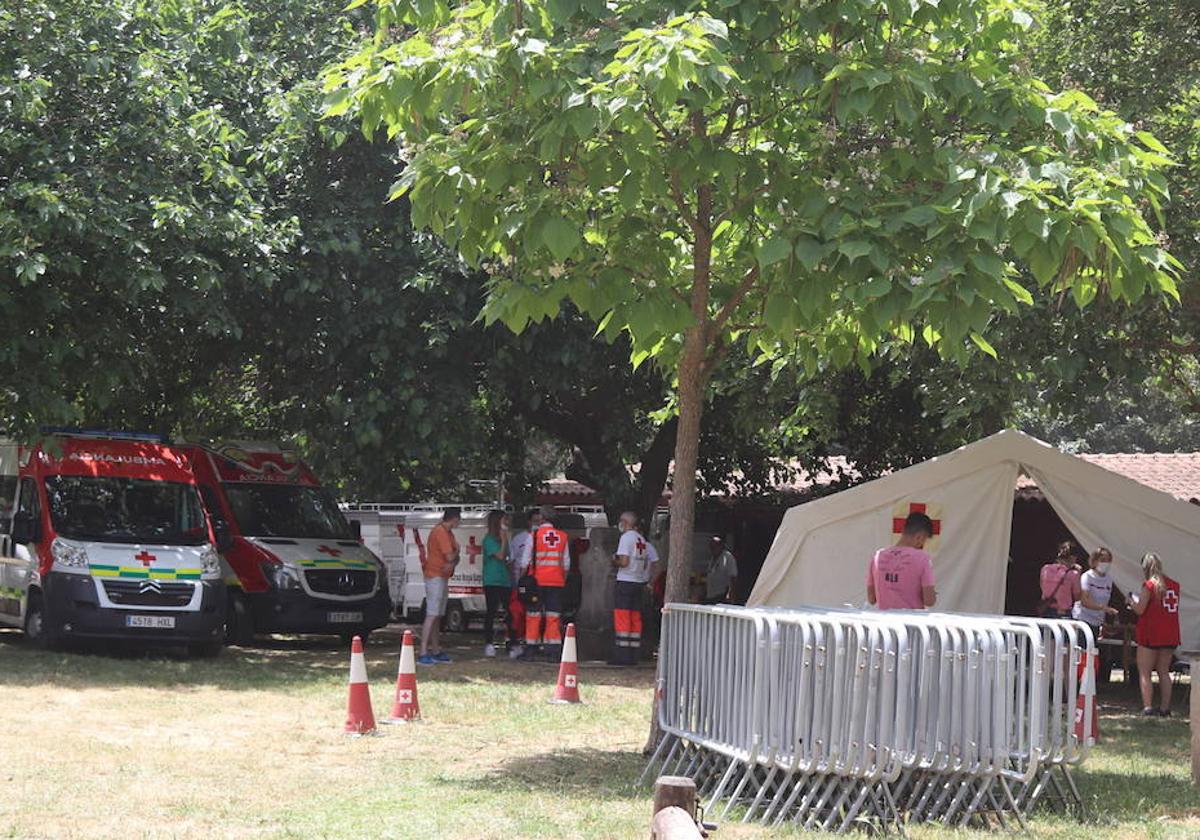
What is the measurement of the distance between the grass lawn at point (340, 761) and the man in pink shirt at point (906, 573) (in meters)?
1.62

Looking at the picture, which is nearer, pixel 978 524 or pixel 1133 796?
pixel 1133 796

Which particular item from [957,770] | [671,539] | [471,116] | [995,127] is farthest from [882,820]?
[471,116]

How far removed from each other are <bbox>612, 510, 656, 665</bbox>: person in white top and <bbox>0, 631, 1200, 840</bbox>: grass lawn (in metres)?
1.35

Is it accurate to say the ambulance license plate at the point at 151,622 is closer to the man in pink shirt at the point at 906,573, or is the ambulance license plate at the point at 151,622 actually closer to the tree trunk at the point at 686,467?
the tree trunk at the point at 686,467

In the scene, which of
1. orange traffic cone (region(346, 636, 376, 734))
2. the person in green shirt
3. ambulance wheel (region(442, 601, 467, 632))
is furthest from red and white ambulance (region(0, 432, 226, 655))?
ambulance wheel (region(442, 601, 467, 632))

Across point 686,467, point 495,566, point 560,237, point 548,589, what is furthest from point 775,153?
point 495,566

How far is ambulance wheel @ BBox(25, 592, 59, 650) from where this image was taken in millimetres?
17266

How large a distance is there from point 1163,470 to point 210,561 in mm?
18542

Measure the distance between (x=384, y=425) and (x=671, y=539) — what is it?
8.39 m

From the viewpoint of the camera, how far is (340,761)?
10.6m

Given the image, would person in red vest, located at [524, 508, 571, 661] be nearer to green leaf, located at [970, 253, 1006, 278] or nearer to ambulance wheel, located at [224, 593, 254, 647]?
ambulance wheel, located at [224, 593, 254, 647]

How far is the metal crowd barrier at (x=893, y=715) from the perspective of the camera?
8.25m

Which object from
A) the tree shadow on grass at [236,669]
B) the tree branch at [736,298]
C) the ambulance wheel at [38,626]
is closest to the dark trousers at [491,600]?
the tree shadow on grass at [236,669]

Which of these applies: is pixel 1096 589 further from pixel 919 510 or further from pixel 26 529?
pixel 26 529
